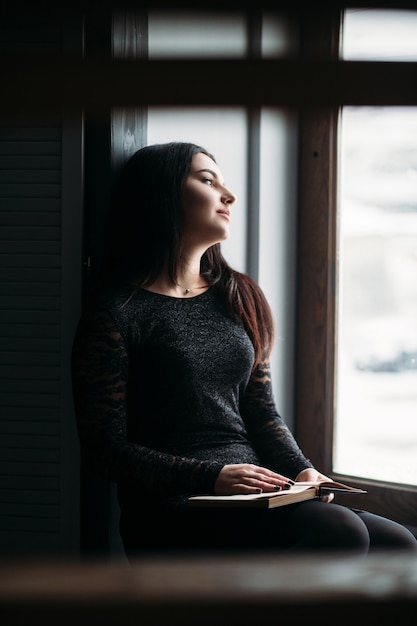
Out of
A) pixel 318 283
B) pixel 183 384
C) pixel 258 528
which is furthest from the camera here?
pixel 318 283

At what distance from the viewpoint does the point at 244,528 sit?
57.9 inches

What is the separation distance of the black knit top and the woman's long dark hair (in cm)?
5

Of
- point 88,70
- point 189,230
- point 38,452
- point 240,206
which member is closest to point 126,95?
point 88,70

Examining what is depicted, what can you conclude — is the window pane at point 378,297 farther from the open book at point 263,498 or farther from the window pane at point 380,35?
the open book at point 263,498

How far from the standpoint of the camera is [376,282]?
2.15 meters

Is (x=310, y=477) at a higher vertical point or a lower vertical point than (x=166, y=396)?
lower

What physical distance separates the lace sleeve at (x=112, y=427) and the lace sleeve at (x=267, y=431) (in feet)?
0.85

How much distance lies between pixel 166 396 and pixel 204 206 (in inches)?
16.9

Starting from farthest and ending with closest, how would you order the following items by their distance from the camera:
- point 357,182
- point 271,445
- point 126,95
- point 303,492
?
point 357,182
point 271,445
point 303,492
point 126,95

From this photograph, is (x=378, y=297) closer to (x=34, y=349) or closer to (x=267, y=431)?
(x=267, y=431)

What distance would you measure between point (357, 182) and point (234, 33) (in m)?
0.55

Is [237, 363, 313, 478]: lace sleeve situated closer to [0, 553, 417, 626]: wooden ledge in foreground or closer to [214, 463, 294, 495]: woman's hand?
[214, 463, 294, 495]: woman's hand

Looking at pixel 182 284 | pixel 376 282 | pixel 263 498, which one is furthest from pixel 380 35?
pixel 263 498

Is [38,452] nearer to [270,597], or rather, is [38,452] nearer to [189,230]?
[189,230]
